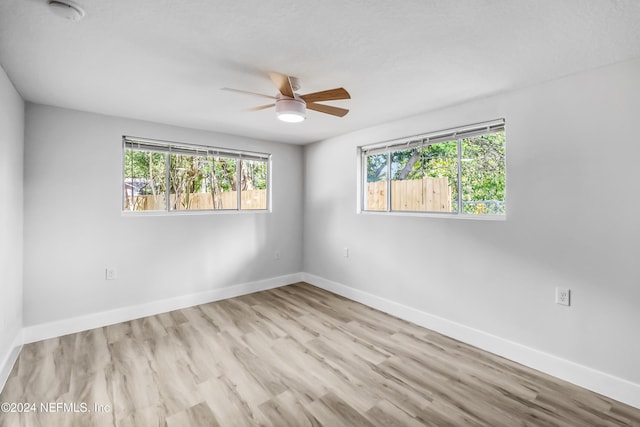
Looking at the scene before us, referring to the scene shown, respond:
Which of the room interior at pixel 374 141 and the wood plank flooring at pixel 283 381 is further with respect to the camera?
the wood plank flooring at pixel 283 381

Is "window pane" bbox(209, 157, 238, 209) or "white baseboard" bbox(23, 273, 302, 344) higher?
"window pane" bbox(209, 157, 238, 209)

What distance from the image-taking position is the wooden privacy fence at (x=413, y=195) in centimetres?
310

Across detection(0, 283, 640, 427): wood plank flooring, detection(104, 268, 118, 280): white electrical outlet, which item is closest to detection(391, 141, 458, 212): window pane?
detection(0, 283, 640, 427): wood plank flooring

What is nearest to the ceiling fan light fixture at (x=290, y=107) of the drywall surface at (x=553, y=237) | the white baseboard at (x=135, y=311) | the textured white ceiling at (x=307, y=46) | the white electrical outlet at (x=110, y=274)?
the textured white ceiling at (x=307, y=46)

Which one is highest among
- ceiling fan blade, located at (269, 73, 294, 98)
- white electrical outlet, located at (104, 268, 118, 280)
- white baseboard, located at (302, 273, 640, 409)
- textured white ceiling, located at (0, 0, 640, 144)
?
textured white ceiling, located at (0, 0, 640, 144)

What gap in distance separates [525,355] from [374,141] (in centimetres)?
256

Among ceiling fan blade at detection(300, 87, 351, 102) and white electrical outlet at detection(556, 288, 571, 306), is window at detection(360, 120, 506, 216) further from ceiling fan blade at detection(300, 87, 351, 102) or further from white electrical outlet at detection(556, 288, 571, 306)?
ceiling fan blade at detection(300, 87, 351, 102)

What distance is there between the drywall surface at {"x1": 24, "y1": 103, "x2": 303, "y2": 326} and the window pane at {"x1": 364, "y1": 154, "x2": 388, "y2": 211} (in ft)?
5.73

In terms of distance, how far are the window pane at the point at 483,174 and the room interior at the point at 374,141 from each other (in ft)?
0.53

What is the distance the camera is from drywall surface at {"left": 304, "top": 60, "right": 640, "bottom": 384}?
78.4 inches

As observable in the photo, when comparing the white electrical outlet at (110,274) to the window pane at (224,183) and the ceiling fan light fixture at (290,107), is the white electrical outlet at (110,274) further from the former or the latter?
the ceiling fan light fixture at (290,107)

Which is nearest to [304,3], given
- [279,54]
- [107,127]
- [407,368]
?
[279,54]

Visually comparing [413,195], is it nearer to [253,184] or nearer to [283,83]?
[283,83]

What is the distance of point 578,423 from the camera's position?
1.80 m
